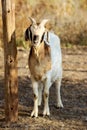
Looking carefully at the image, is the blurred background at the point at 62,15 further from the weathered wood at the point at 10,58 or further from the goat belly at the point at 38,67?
the weathered wood at the point at 10,58

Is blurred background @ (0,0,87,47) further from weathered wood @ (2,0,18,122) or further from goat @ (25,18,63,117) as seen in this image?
weathered wood @ (2,0,18,122)

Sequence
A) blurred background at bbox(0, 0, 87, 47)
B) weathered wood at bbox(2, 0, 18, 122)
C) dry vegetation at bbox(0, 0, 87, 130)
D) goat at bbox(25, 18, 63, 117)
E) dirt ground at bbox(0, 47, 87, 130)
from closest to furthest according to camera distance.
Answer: weathered wood at bbox(2, 0, 18, 122)
goat at bbox(25, 18, 63, 117)
dirt ground at bbox(0, 47, 87, 130)
dry vegetation at bbox(0, 0, 87, 130)
blurred background at bbox(0, 0, 87, 47)

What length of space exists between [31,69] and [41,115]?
863 mm

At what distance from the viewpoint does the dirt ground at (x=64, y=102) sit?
7488 millimetres

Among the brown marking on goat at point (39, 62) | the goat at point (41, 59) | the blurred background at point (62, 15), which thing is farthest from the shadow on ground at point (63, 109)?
the blurred background at point (62, 15)

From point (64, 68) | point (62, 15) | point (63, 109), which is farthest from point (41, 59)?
point (62, 15)

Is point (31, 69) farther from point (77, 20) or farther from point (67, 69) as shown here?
point (77, 20)

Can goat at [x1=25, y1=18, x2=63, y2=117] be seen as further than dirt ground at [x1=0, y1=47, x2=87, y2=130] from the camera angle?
No

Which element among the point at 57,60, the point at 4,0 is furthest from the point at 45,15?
the point at 4,0

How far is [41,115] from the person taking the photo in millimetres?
7988

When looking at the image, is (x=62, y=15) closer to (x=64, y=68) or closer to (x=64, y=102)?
(x=64, y=68)

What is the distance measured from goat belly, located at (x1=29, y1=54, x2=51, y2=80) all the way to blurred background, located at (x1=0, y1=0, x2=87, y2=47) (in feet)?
25.8

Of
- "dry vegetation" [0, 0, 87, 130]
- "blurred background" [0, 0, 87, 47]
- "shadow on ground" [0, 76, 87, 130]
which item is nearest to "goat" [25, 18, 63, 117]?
"shadow on ground" [0, 76, 87, 130]

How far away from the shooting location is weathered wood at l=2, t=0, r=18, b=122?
7.08 meters
